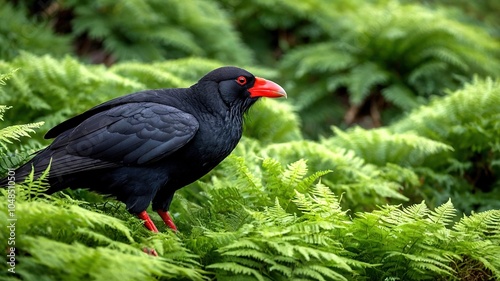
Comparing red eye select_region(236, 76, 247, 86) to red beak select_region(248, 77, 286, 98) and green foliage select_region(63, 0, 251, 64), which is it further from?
green foliage select_region(63, 0, 251, 64)

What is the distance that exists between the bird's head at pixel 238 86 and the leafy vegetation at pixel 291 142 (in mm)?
463

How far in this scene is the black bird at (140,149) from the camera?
4.12 metres

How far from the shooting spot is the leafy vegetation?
350 cm

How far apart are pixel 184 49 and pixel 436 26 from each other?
3.65 metres

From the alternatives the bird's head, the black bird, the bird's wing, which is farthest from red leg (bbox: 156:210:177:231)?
the bird's head

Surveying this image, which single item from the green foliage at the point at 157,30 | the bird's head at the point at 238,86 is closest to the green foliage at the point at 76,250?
the bird's head at the point at 238,86

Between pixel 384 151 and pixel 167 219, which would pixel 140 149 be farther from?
pixel 384 151

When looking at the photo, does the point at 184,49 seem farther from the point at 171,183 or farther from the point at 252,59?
the point at 171,183

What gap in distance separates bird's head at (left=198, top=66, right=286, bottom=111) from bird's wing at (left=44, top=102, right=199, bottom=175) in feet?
1.46

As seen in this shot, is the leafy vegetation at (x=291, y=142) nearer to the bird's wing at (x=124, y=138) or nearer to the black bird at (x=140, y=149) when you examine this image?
the black bird at (x=140, y=149)

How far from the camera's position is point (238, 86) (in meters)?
4.68

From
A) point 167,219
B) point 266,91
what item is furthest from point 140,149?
point 266,91

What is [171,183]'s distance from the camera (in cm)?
433

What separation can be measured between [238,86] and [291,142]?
1629 mm
